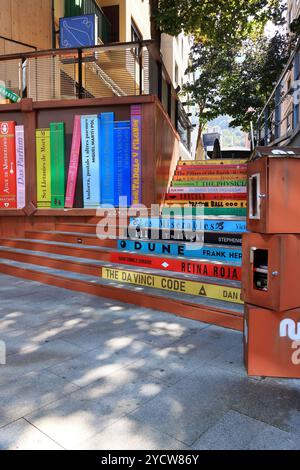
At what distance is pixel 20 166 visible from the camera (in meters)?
9.70

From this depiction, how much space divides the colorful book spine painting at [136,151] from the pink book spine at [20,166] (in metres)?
2.83

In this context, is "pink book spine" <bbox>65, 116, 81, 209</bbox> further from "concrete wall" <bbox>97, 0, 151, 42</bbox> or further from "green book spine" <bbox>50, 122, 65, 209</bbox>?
"concrete wall" <bbox>97, 0, 151, 42</bbox>

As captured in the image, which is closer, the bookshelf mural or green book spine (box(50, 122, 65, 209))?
the bookshelf mural

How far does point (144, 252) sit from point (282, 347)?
350cm

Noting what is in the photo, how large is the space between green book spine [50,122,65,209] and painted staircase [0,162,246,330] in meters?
0.59

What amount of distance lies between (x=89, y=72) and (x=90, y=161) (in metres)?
3.16

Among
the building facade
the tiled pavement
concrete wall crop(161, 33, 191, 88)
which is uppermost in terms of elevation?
concrete wall crop(161, 33, 191, 88)

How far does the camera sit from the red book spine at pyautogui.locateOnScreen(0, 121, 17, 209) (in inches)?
380

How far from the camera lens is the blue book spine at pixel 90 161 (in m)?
9.10

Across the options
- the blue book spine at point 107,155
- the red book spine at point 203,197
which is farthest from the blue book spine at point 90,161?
the red book spine at point 203,197

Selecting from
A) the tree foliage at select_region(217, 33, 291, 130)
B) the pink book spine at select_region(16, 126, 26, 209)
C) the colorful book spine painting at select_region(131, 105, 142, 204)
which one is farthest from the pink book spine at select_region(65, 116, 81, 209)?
the tree foliage at select_region(217, 33, 291, 130)

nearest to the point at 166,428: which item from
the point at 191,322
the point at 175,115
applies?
the point at 191,322

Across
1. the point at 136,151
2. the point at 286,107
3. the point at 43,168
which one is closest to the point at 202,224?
the point at 136,151

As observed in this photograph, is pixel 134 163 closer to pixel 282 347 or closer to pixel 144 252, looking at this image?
pixel 144 252
